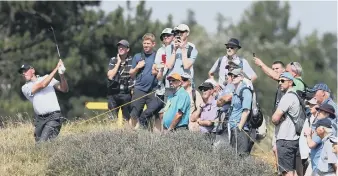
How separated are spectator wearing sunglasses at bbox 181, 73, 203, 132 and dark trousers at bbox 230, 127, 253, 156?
1067 millimetres

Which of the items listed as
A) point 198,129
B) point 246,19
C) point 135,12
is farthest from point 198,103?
point 246,19

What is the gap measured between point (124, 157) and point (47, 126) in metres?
2.09

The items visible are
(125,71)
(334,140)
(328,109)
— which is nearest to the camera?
(334,140)

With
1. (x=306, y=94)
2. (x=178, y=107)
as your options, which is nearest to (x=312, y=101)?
(x=306, y=94)

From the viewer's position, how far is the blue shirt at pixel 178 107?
39.0 ft

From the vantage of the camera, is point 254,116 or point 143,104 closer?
point 254,116

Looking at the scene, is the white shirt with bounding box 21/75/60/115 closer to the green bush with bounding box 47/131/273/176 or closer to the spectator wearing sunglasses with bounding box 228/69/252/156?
the green bush with bounding box 47/131/273/176

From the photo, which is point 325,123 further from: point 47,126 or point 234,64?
point 47,126

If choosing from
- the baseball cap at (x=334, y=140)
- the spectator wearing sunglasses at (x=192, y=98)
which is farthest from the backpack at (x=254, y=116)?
the baseball cap at (x=334, y=140)

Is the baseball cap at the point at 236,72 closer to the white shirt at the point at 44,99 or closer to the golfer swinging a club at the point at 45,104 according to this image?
the golfer swinging a club at the point at 45,104

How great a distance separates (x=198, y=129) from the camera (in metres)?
12.4

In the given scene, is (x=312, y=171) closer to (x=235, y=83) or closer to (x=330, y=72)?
(x=235, y=83)

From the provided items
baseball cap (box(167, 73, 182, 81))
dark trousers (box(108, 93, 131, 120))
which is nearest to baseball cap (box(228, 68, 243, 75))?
baseball cap (box(167, 73, 182, 81))

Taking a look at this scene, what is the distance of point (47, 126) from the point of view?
12.7 meters
